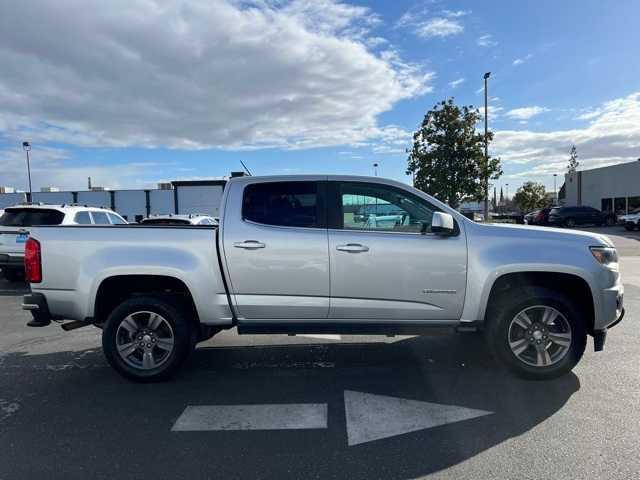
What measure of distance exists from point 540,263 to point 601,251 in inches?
25.0

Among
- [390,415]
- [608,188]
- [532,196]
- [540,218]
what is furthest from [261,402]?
[532,196]

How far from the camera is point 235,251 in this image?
439 cm

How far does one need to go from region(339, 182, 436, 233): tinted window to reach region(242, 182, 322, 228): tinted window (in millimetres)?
306

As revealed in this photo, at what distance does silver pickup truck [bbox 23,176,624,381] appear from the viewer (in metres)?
4.34

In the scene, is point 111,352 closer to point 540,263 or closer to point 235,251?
point 235,251

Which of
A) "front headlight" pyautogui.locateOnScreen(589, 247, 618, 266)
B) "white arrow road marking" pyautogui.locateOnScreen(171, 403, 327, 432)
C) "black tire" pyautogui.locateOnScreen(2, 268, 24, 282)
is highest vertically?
"front headlight" pyautogui.locateOnScreen(589, 247, 618, 266)

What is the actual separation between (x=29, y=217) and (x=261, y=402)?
834cm

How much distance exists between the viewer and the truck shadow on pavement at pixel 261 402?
308 centimetres

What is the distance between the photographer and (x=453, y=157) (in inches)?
1010

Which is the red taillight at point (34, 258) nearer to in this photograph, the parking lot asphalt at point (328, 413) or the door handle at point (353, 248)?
the parking lot asphalt at point (328, 413)

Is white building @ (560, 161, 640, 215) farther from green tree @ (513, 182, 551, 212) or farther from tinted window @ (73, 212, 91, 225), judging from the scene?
tinted window @ (73, 212, 91, 225)

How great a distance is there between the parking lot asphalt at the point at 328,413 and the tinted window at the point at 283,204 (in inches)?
61.3

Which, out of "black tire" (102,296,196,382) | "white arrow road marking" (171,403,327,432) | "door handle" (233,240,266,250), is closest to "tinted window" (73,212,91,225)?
"black tire" (102,296,196,382)

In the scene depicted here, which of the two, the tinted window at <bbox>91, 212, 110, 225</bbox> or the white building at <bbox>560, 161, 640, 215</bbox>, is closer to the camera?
the tinted window at <bbox>91, 212, 110, 225</bbox>
